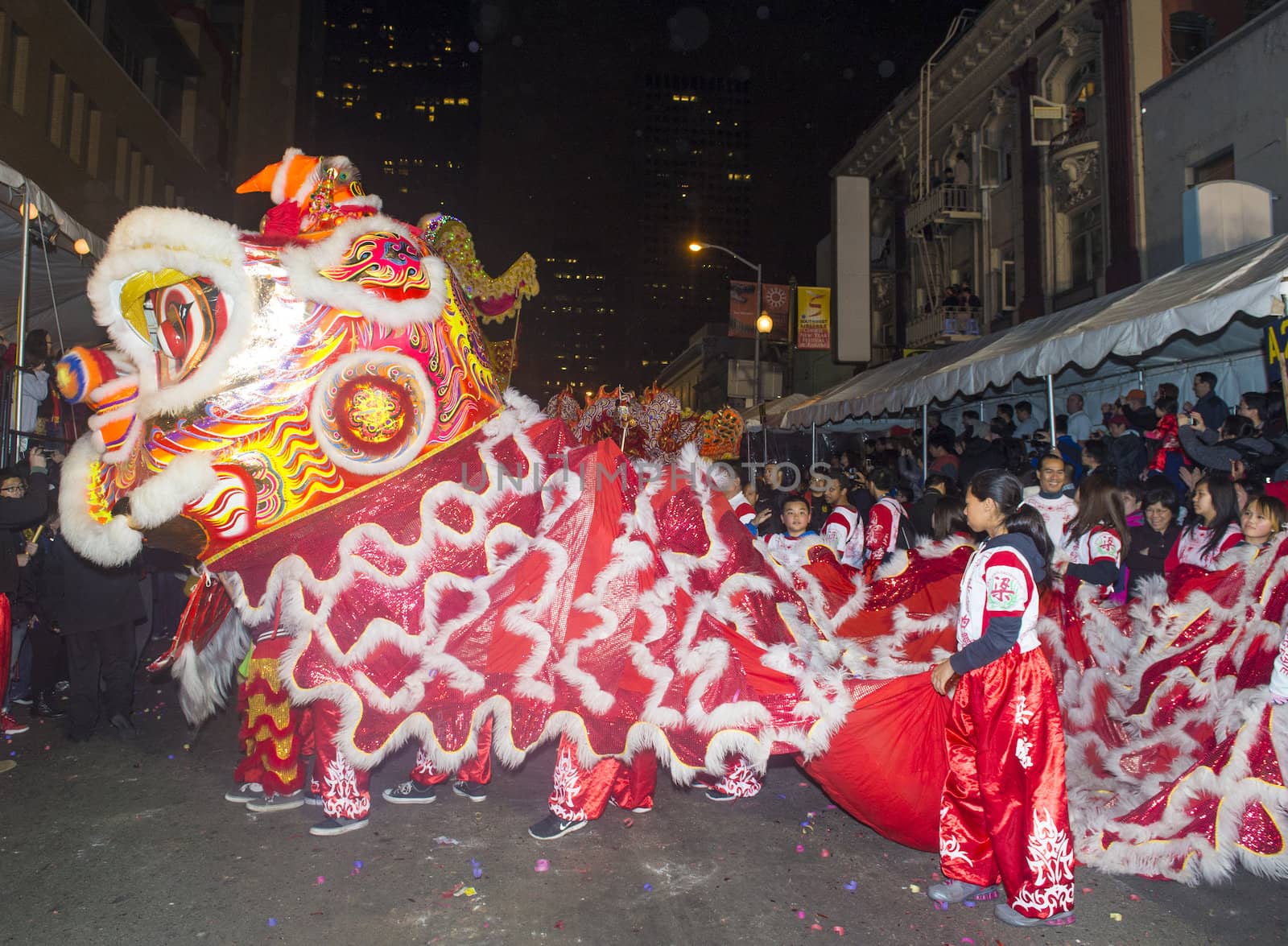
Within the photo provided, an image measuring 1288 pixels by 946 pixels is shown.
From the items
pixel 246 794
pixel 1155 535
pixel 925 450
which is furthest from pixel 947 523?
pixel 925 450

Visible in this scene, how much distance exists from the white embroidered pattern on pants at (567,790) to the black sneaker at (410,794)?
0.87 m

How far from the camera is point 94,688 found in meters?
5.47

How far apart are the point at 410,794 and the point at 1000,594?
2845 mm

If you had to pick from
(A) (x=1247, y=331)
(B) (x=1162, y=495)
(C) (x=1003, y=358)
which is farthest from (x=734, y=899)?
(A) (x=1247, y=331)

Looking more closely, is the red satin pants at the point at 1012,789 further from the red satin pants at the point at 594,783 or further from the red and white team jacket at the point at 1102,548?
the red and white team jacket at the point at 1102,548

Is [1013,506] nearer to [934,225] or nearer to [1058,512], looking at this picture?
[1058,512]

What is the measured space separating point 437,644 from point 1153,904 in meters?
2.82

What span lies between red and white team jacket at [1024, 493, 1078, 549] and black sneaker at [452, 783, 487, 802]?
398 centimetres

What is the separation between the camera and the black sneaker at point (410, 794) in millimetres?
4148

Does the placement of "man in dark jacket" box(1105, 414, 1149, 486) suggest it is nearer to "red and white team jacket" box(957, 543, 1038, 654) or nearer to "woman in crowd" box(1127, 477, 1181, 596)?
"woman in crowd" box(1127, 477, 1181, 596)

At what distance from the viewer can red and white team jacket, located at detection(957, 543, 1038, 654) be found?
298 centimetres

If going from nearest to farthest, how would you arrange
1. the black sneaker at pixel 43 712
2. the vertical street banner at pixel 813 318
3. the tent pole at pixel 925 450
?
the black sneaker at pixel 43 712, the tent pole at pixel 925 450, the vertical street banner at pixel 813 318

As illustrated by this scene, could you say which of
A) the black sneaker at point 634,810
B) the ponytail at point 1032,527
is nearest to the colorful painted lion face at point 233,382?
the black sneaker at point 634,810

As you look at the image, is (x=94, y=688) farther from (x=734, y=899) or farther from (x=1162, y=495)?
(x=1162, y=495)
